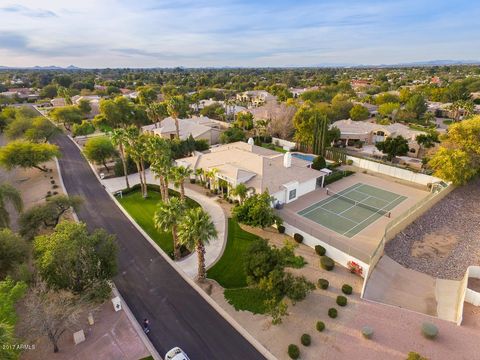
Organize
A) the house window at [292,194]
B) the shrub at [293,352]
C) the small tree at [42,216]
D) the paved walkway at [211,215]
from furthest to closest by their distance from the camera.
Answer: the house window at [292,194] < the small tree at [42,216] < the paved walkway at [211,215] < the shrub at [293,352]

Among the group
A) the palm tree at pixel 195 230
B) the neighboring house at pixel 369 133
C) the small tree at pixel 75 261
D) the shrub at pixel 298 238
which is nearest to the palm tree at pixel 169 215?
the palm tree at pixel 195 230

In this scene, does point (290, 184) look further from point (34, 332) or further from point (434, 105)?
point (434, 105)

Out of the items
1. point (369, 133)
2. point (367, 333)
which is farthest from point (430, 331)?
point (369, 133)

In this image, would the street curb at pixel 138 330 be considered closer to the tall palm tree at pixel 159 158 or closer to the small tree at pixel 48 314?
the small tree at pixel 48 314

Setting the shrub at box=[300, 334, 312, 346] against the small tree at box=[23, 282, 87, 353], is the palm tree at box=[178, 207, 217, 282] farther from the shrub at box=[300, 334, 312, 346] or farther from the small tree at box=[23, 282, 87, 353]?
the shrub at box=[300, 334, 312, 346]

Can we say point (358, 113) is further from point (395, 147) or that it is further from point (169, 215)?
point (169, 215)

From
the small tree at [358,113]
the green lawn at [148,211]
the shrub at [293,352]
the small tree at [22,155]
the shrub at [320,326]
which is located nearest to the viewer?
the shrub at [293,352]
